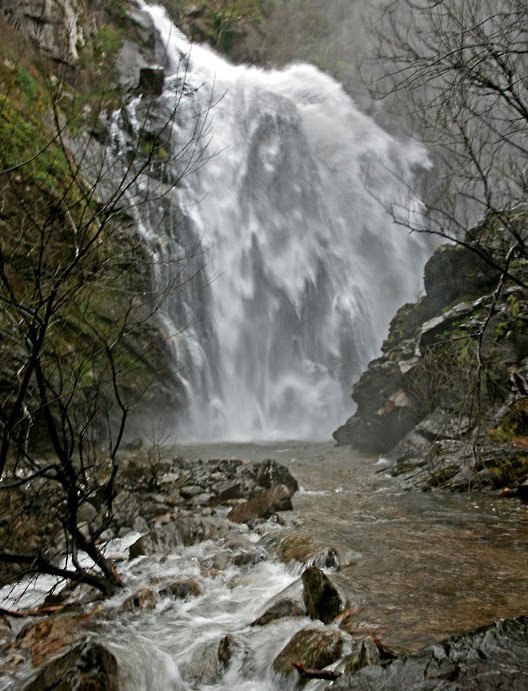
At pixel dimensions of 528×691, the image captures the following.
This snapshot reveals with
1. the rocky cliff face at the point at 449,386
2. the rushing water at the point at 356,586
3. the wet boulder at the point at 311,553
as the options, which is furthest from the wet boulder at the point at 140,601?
the rocky cliff face at the point at 449,386

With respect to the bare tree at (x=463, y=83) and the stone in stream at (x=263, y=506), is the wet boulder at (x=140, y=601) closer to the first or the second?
the stone in stream at (x=263, y=506)

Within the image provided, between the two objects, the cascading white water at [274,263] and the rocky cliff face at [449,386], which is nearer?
the rocky cliff face at [449,386]

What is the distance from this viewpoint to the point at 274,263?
22188 mm

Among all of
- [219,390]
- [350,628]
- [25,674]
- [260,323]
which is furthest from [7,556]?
[260,323]

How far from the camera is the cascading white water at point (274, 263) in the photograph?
60.0 feet

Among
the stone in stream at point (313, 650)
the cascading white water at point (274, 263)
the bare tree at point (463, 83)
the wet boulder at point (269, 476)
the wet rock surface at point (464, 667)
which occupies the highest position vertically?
the cascading white water at point (274, 263)

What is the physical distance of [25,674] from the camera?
3.05 m

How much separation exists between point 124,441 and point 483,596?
11.2 metres

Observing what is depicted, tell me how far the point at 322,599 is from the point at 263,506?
10.5ft

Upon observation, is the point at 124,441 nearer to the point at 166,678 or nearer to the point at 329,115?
the point at 166,678

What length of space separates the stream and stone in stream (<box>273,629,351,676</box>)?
96 millimetres

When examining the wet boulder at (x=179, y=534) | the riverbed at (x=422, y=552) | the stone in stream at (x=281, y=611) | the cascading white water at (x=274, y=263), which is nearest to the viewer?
the riverbed at (x=422, y=552)

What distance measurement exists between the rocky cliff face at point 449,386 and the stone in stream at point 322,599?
1.58 metres

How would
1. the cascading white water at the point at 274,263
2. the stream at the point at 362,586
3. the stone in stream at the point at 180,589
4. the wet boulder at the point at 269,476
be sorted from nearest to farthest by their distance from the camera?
the stream at the point at 362,586 → the stone in stream at the point at 180,589 → the wet boulder at the point at 269,476 → the cascading white water at the point at 274,263
